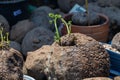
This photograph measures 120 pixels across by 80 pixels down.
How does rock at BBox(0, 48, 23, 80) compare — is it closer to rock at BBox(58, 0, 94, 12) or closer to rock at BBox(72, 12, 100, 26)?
rock at BBox(72, 12, 100, 26)

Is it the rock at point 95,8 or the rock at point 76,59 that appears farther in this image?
the rock at point 95,8

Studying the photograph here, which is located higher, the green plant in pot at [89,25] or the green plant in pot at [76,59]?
the green plant in pot at [76,59]

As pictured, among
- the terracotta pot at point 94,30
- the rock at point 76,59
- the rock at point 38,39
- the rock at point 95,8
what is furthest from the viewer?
the rock at point 95,8

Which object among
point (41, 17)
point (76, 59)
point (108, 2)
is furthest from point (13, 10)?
point (76, 59)

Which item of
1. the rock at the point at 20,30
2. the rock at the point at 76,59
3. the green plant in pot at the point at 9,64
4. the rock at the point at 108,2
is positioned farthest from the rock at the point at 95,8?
the green plant in pot at the point at 9,64

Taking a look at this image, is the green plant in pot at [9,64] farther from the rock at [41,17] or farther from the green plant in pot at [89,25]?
the rock at [41,17]

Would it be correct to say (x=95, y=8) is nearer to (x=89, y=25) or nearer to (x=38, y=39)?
(x=89, y=25)

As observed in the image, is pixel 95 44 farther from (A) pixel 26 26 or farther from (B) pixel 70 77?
(A) pixel 26 26
